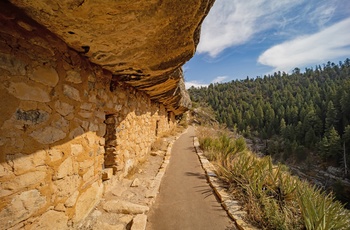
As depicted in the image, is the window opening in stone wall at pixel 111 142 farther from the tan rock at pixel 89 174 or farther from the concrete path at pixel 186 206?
the concrete path at pixel 186 206

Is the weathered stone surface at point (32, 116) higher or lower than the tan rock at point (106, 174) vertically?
higher

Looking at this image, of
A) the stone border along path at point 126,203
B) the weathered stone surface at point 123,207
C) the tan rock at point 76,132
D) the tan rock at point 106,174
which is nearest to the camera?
the tan rock at point 76,132

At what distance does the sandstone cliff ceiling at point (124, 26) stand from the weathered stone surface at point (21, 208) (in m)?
1.68

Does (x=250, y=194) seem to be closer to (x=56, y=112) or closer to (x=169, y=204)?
(x=169, y=204)

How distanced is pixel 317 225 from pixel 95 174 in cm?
321

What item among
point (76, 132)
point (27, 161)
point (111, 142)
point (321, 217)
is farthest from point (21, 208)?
point (321, 217)

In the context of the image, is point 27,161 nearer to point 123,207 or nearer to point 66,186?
point 66,186

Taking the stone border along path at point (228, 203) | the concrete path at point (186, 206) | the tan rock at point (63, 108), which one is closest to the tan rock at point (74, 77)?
the tan rock at point (63, 108)

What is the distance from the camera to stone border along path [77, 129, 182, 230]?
2.72 meters

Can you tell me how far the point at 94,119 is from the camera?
3141 millimetres

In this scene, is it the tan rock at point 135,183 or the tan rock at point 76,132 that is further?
the tan rock at point 135,183

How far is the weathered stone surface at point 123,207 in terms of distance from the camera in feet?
10.1

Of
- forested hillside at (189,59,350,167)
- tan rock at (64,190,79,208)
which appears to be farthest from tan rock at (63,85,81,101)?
forested hillside at (189,59,350,167)

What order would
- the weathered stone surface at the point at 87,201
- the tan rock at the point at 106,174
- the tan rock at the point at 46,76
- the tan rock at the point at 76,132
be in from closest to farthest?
the tan rock at the point at 46,76 < the tan rock at the point at 76,132 < the weathered stone surface at the point at 87,201 < the tan rock at the point at 106,174
